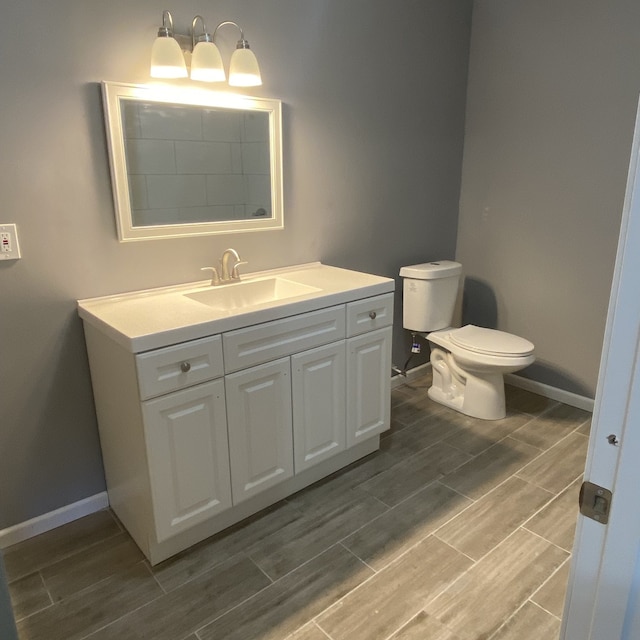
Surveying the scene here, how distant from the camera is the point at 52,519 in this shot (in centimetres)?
209

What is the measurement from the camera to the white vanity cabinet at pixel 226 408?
5.77ft

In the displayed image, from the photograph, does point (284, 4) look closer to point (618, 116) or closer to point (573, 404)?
point (618, 116)

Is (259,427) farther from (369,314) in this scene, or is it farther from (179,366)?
(369,314)

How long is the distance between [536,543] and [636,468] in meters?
1.53

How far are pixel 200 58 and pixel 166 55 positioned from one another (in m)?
0.14

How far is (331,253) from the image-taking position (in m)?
2.79

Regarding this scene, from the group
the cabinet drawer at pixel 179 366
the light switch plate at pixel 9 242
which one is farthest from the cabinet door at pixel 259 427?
the light switch plate at pixel 9 242

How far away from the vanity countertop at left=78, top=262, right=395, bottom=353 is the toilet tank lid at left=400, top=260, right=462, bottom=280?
0.62 m

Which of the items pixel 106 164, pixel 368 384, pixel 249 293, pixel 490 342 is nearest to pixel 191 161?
pixel 106 164

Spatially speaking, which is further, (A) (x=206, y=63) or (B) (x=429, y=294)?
(B) (x=429, y=294)

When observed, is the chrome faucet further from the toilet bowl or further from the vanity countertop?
the toilet bowl

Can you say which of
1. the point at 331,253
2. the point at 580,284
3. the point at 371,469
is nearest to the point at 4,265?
the point at 331,253

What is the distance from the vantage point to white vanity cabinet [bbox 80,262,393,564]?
1758mm

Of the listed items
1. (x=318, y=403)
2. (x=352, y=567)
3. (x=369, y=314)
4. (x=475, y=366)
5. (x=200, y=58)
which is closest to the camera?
(x=352, y=567)
